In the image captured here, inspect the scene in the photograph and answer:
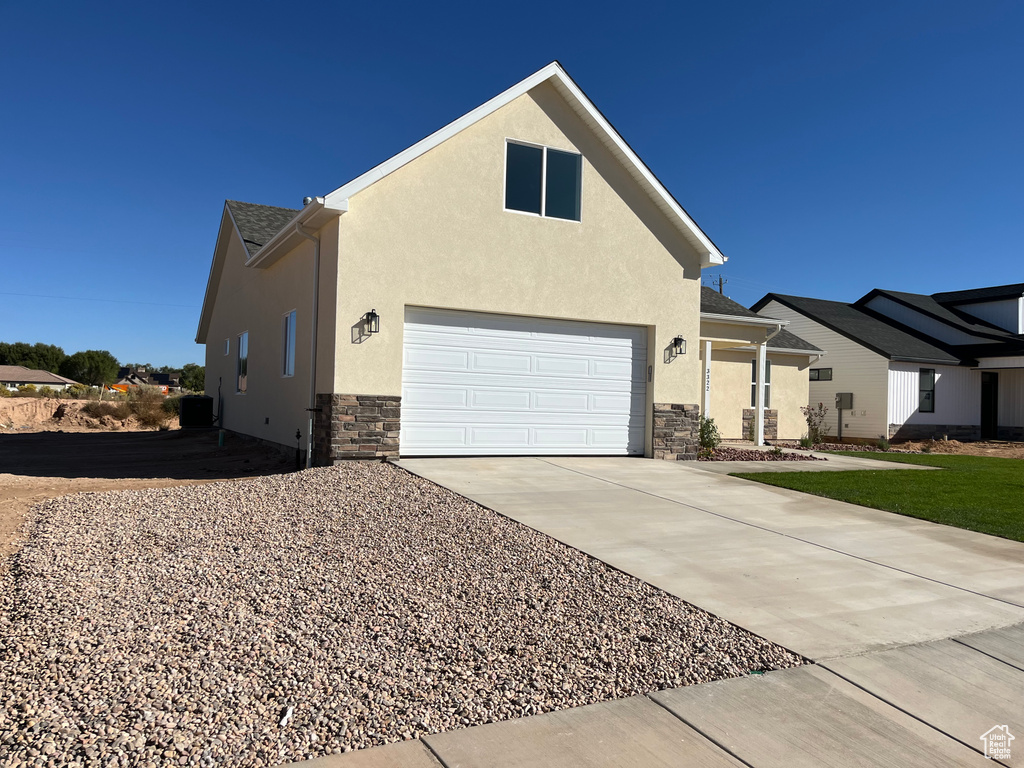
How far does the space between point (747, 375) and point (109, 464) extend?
584 inches

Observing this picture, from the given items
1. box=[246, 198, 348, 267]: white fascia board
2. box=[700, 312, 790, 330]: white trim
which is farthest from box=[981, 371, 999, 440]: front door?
box=[246, 198, 348, 267]: white fascia board

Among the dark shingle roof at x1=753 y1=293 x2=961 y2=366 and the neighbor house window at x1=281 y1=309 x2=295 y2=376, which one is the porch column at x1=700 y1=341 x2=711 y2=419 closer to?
the neighbor house window at x1=281 y1=309 x2=295 y2=376

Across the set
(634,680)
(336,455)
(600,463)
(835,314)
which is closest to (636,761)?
(634,680)

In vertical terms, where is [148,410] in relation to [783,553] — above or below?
above

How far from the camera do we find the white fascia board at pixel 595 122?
949 cm

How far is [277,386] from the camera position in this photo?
12594 mm

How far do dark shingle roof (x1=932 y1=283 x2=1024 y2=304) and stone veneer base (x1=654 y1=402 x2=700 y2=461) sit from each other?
22215mm

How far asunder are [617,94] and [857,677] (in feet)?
47.8

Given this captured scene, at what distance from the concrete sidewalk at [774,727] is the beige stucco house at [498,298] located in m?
7.18

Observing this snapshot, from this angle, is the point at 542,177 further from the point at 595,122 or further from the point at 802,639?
the point at 802,639

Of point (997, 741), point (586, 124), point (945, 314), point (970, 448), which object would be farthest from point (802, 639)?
point (945, 314)

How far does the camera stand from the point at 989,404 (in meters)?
25.2

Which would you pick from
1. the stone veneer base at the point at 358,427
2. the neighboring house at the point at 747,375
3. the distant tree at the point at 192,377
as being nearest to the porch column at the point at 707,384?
the neighboring house at the point at 747,375

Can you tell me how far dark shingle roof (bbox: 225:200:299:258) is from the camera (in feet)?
48.8
